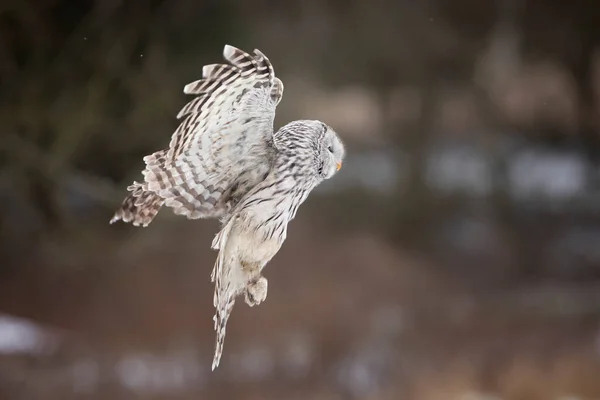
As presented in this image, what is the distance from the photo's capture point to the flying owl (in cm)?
80

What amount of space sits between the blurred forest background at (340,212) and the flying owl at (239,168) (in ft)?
1.19

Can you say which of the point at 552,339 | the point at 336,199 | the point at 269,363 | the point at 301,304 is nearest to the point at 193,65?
the point at 336,199

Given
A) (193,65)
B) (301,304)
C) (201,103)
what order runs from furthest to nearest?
(301,304) → (193,65) → (201,103)

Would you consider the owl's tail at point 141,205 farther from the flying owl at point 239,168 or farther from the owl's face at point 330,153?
the owl's face at point 330,153

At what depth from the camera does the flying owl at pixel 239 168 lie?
0.80m

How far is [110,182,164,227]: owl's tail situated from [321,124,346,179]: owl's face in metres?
0.26

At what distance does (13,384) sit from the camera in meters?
1.38

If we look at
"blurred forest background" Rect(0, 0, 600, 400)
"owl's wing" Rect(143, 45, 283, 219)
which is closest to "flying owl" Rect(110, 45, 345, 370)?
"owl's wing" Rect(143, 45, 283, 219)

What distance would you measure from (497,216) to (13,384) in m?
1.28

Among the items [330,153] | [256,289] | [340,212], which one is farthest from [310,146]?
[340,212]

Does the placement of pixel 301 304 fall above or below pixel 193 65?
below

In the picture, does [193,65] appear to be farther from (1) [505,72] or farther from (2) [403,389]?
(2) [403,389]

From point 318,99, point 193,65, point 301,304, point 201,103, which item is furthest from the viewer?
point 301,304

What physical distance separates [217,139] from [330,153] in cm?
19
